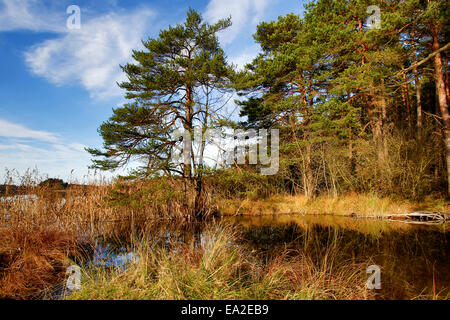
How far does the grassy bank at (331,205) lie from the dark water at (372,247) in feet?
3.82

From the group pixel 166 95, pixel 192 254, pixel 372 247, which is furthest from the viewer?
pixel 166 95

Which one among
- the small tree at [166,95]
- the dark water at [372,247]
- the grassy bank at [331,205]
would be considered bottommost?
the dark water at [372,247]

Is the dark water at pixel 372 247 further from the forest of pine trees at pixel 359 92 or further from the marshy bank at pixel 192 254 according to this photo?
the forest of pine trees at pixel 359 92

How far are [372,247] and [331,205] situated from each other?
21.4 feet

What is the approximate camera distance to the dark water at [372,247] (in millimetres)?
3635

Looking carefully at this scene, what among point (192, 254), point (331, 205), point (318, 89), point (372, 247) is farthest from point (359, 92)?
point (192, 254)

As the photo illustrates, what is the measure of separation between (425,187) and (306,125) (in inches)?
234

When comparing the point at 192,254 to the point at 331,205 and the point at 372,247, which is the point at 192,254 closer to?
the point at 372,247

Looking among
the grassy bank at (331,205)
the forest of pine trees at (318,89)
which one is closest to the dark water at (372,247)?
the grassy bank at (331,205)

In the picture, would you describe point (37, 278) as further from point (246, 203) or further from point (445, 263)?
point (246, 203)

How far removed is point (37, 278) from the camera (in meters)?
4.13

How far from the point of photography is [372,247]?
5.76m

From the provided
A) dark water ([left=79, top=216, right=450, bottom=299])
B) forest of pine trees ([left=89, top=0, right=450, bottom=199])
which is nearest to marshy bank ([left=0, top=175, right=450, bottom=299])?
dark water ([left=79, top=216, right=450, bottom=299])
